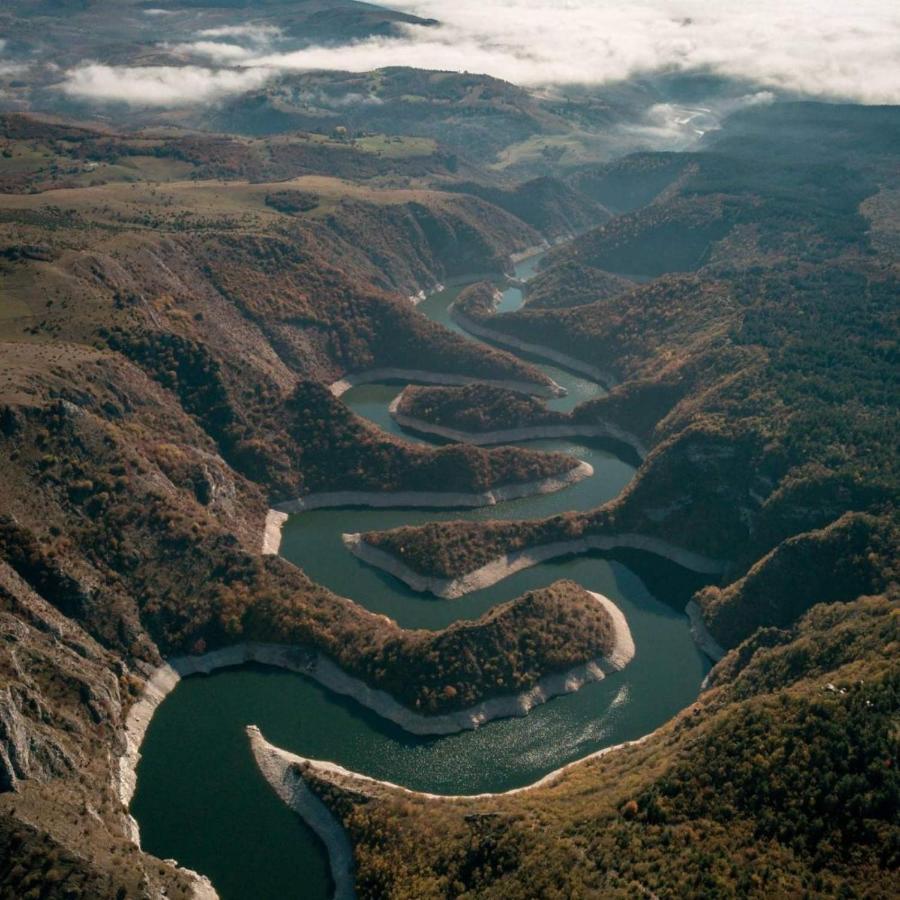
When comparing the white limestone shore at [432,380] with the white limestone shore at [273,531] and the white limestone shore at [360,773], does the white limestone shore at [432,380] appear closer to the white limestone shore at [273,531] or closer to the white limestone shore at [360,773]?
the white limestone shore at [273,531]

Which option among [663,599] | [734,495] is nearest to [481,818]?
[663,599]

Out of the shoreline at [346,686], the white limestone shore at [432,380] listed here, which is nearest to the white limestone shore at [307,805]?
the shoreline at [346,686]

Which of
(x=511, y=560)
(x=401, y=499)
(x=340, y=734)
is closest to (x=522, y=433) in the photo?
(x=401, y=499)

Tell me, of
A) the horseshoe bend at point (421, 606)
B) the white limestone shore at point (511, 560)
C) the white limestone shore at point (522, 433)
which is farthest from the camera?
the white limestone shore at point (522, 433)

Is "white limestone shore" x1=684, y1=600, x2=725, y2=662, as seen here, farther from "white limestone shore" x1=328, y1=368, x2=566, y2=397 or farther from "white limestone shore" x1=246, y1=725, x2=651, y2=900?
"white limestone shore" x1=328, y1=368, x2=566, y2=397

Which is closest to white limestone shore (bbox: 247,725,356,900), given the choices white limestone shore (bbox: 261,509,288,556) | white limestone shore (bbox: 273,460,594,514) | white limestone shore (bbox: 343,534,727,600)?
white limestone shore (bbox: 343,534,727,600)

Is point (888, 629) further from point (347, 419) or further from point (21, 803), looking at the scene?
point (347, 419)

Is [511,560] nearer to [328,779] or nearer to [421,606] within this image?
[421,606]
